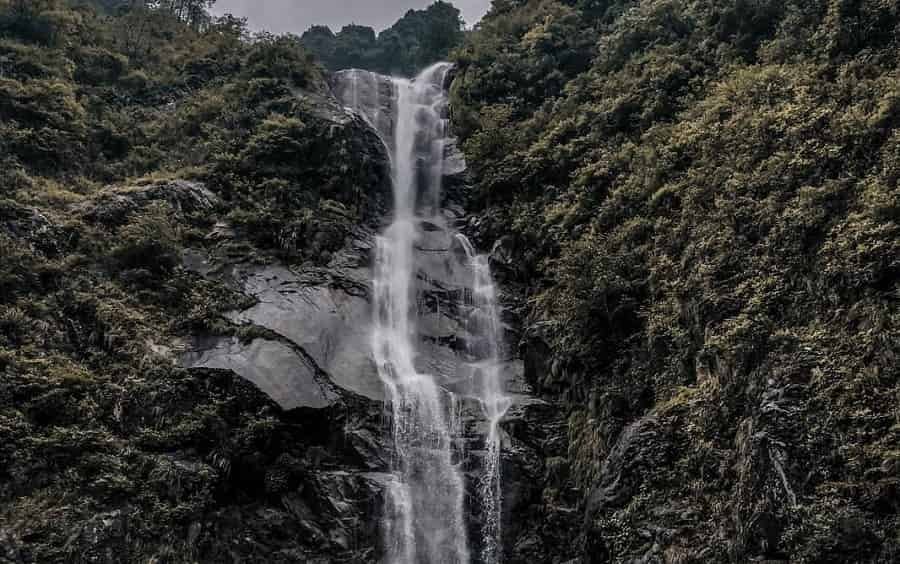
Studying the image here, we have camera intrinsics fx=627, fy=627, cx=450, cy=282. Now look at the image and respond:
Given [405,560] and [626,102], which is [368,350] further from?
[626,102]

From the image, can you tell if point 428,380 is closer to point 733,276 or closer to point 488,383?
point 488,383

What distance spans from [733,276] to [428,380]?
Result: 8.70 m

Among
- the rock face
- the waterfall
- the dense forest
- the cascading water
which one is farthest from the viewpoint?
the waterfall

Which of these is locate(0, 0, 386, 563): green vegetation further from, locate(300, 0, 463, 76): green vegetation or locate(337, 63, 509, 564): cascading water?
locate(300, 0, 463, 76): green vegetation

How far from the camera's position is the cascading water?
593 inches

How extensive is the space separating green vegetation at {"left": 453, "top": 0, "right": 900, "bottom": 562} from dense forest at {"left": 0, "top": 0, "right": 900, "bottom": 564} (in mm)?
59

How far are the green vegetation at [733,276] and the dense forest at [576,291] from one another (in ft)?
0.19

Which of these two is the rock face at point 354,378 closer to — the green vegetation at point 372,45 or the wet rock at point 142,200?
the wet rock at point 142,200

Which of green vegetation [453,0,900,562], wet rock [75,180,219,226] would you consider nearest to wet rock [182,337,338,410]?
wet rock [75,180,219,226]

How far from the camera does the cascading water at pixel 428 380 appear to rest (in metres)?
15.1

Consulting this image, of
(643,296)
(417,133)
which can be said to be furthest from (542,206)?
(417,133)

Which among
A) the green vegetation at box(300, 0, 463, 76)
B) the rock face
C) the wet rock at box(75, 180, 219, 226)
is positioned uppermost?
the green vegetation at box(300, 0, 463, 76)

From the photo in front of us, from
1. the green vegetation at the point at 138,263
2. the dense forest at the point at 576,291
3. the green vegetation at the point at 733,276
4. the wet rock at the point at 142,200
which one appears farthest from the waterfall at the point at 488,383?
the wet rock at the point at 142,200

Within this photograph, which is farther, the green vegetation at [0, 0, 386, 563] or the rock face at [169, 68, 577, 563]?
the rock face at [169, 68, 577, 563]
